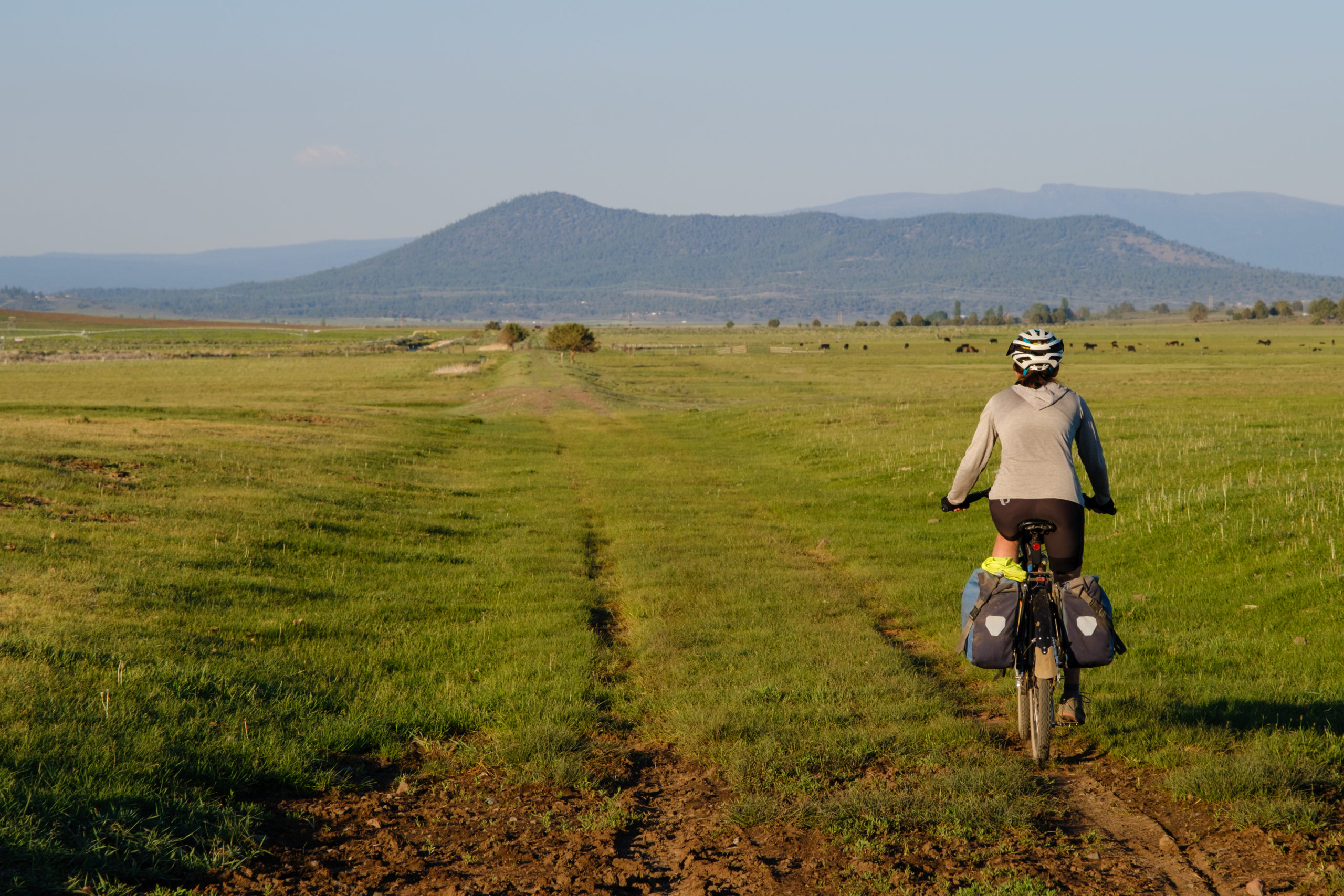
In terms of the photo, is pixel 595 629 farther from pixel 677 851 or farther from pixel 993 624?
pixel 677 851

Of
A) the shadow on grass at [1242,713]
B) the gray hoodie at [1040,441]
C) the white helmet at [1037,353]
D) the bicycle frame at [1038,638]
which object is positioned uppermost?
the white helmet at [1037,353]

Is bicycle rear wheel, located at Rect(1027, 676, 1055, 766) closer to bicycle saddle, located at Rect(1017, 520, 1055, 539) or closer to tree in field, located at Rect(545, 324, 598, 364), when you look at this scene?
bicycle saddle, located at Rect(1017, 520, 1055, 539)

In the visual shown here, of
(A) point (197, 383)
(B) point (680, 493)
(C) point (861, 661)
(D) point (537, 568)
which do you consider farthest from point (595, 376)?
(C) point (861, 661)

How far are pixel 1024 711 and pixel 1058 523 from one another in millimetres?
1535

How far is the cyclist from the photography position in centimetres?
768

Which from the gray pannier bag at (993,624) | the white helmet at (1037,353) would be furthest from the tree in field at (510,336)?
the gray pannier bag at (993,624)

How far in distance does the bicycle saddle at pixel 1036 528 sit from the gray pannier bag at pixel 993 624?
386 millimetres

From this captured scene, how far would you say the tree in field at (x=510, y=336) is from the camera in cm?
14675

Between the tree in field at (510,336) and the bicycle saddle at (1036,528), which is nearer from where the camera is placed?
the bicycle saddle at (1036,528)

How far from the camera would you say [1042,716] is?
25.6 feet

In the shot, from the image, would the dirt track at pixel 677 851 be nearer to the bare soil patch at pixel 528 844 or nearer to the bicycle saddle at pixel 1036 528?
the bare soil patch at pixel 528 844

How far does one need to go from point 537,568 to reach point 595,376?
64.6 meters

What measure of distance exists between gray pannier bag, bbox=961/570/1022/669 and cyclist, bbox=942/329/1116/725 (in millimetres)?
115

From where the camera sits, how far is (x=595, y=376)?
7912 centimetres
